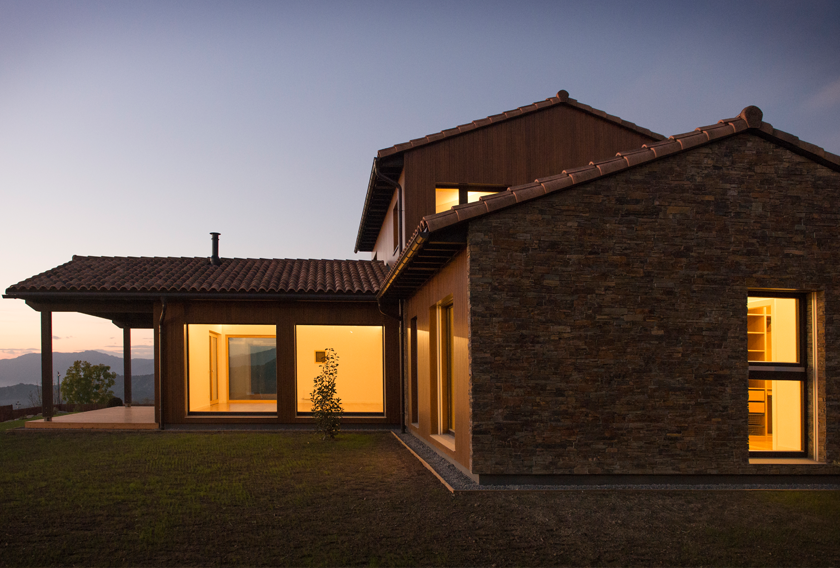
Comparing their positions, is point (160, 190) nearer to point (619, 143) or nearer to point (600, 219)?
point (619, 143)

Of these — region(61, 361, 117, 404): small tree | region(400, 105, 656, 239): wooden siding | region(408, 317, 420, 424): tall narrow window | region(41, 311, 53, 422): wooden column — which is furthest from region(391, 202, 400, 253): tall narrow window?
region(61, 361, 117, 404): small tree

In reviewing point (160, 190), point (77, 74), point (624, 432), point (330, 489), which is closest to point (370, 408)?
point (330, 489)

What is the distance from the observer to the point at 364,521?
530 centimetres

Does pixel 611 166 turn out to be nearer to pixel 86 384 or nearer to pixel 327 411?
pixel 327 411

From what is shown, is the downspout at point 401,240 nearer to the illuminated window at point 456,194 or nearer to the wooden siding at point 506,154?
the wooden siding at point 506,154

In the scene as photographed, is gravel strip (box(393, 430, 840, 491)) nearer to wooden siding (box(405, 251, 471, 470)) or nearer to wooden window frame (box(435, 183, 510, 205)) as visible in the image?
wooden siding (box(405, 251, 471, 470))

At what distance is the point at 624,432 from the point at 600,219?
8.27ft

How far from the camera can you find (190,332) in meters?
12.8

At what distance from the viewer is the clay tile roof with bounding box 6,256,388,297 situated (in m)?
12.3

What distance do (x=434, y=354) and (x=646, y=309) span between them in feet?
12.5

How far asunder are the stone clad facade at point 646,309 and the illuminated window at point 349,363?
6.69 meters

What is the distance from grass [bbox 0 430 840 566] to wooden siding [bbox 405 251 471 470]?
806 mm

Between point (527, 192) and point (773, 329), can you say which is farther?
point (773, 329)

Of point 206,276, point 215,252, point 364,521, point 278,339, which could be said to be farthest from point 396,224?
point 364,521
